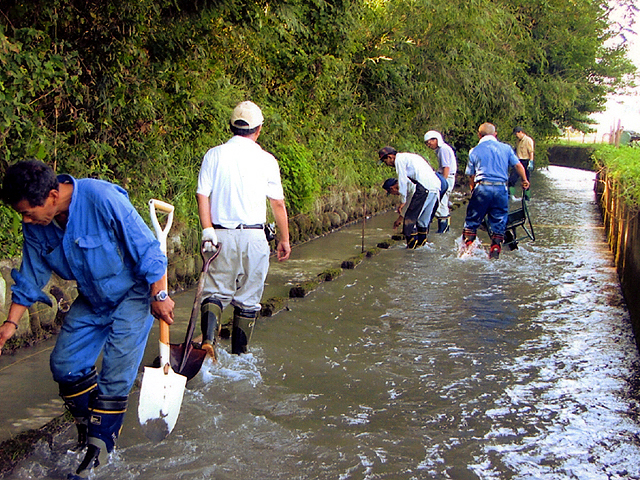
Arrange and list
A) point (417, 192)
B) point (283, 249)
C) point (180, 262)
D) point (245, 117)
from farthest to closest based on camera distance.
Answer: point (417, 192)
point (180, 262)
point (283, 249)
point (245, 117)

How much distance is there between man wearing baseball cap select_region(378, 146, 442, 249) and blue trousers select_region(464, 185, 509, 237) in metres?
0.54

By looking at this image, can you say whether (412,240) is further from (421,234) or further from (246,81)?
(246,81)

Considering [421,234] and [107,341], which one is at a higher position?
[107,341]

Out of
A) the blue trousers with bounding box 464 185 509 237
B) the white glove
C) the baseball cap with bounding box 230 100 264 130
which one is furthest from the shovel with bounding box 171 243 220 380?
the blue trousers with bounding box 464 185 509 237

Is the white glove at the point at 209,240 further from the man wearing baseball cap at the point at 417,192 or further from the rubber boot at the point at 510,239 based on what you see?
the rubber boot at the point at 510,239

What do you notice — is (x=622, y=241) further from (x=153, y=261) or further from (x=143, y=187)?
(x=153, y=261)

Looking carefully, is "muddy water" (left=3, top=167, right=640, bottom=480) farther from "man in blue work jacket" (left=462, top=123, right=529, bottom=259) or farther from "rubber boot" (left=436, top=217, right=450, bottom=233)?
"rubber boot" (left=436, top=217, right=450, bottom=233)

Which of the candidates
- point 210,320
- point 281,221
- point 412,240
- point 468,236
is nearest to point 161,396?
point 210,320

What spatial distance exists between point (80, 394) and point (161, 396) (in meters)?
0.43

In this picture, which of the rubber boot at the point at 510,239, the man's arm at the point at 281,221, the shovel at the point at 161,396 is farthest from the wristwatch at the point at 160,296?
the rubber boot at the point at 510,239

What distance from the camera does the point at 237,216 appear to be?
5.67 m

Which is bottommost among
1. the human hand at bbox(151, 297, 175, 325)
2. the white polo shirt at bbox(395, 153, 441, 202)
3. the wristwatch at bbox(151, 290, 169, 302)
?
the human hand at bbox(151, 297, 175, 325)

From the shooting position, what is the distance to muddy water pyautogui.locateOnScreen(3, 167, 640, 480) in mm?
4277

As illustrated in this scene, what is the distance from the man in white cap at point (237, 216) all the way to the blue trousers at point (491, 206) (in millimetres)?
5653
